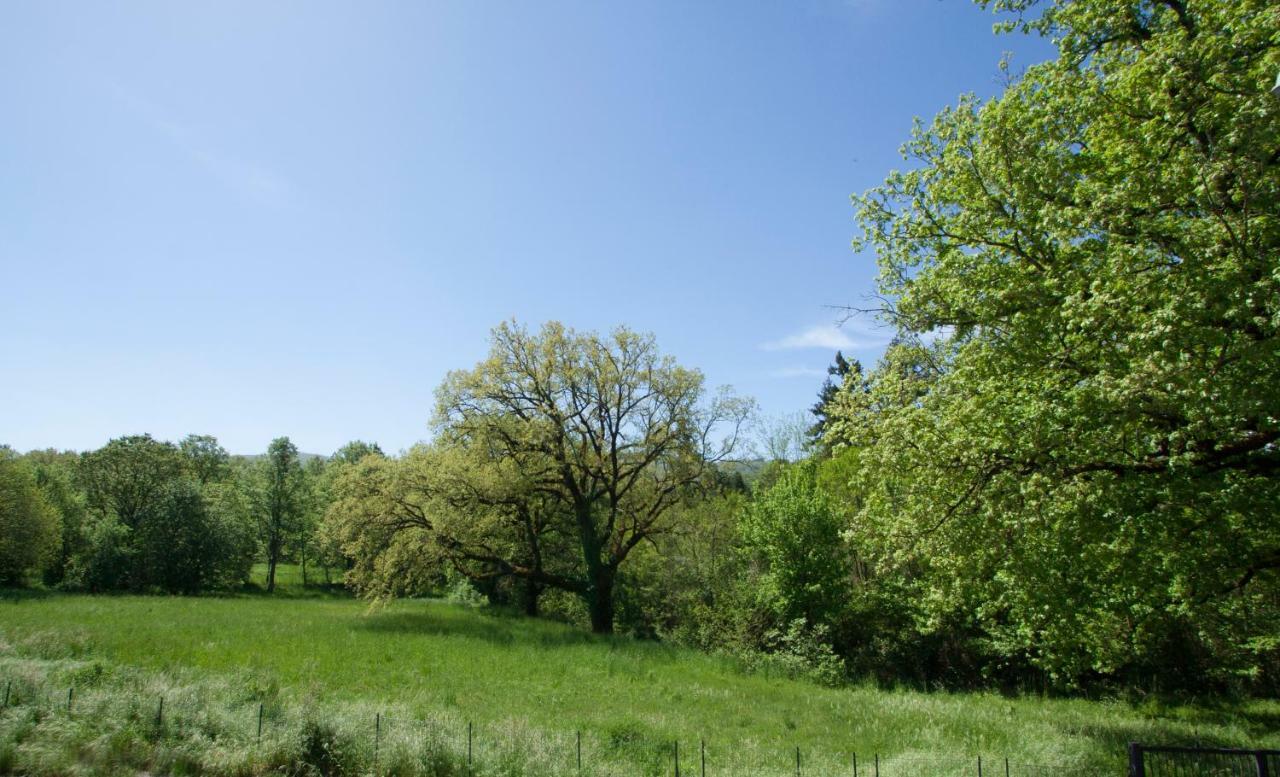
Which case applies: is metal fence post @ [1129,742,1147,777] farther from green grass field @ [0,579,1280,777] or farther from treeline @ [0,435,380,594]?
treeline @ [0,435,380,594]

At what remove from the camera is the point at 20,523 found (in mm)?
42688

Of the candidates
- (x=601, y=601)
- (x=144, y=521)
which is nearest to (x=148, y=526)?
(x=144, y=521)

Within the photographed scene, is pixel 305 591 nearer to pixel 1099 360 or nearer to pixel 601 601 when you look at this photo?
pixel 601 601

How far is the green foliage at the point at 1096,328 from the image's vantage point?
871 centimetres

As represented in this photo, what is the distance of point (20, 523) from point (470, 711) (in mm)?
45502

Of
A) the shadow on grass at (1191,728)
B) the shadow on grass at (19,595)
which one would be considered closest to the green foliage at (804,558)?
the shadow on grass at (1191,728)

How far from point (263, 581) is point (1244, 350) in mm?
77442

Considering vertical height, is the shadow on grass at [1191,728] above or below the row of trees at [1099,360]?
below

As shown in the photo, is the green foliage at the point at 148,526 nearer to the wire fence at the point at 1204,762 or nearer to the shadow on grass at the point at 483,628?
the shadow on grass at the point at 483,628

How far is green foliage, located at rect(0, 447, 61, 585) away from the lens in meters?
42.1

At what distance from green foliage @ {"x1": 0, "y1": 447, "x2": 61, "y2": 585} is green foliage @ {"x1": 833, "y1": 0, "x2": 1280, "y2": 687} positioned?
53853 mm

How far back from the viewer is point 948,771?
485 inches

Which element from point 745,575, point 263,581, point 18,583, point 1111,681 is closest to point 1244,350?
point 1111,681

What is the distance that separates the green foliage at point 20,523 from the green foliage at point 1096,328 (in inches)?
2120
